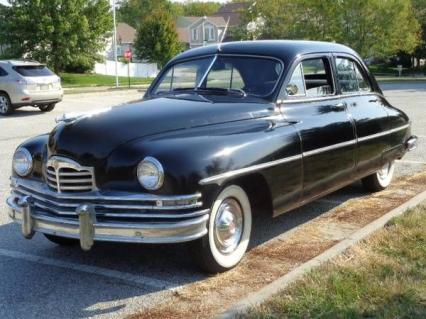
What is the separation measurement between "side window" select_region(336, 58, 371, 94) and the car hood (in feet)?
4.77

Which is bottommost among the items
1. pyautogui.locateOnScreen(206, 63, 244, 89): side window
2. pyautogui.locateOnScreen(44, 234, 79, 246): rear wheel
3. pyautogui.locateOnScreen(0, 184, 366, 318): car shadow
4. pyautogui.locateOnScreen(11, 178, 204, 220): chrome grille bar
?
pyautogui.locateOnScreen(0, 184, 366, 318): car shadow

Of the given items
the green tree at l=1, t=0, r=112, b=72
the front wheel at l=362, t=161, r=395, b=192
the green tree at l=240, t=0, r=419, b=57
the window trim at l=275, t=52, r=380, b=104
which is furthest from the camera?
the green tree at l=240, t=0, r=419, b=57

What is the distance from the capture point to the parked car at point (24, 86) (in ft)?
58.6

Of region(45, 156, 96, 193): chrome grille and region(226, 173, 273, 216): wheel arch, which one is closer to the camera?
region(45, 156, 96, 193): chrome grille

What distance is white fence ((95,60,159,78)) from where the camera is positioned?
5372 centimetres

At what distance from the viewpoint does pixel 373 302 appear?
3900mm

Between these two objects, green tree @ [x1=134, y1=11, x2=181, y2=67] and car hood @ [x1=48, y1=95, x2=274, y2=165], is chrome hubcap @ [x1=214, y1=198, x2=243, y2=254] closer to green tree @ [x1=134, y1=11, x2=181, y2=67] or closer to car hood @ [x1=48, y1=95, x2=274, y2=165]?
car hood @ [x1=48, y1=95, x2=274, y2=165]

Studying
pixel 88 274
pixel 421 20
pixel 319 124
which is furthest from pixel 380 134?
pixel 421 20

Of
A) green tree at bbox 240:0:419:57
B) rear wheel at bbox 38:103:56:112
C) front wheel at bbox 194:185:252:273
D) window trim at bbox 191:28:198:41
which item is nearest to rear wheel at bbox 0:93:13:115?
rear wheel at bbox 38:103:56:112

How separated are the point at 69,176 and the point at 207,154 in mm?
1022

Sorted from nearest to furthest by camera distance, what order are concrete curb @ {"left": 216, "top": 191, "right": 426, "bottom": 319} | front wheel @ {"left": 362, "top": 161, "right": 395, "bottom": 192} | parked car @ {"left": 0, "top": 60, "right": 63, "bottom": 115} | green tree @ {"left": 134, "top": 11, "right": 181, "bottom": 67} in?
concrete curb @ {"left": 216, "top": 191, "right": 426, "bottom": 319} < front wheel @ {"left": 362, "top": 161, "right": 395, "bottom": 192} < parked car @ {"left": 0, "top": 60, "right": 63, "bottom": 115} < green tree @ {"left": 134, "top": 11, "right": 181, "bottom": 67}

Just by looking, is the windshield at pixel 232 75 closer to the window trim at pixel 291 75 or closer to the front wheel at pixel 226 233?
the window trim at pixel 291 75

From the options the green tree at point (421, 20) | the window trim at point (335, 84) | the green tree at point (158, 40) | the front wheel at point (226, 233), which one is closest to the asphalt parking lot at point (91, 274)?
the front wheel at point (226, 233)

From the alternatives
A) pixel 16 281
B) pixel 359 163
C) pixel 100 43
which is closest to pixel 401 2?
pixel 100 43
